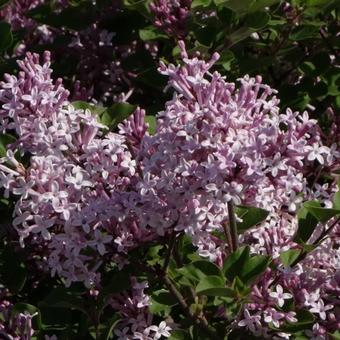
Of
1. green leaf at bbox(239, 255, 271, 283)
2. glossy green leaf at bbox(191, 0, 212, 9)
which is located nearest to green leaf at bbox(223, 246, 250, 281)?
green leaf at bbox(239, 255, 271, 283)

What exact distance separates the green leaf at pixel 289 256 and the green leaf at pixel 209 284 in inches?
7.1

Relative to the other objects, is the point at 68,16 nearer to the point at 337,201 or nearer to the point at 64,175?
the point at 64,175

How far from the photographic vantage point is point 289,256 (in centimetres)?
186

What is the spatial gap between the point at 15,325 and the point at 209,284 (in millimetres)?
618

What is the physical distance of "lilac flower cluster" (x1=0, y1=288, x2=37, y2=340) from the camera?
2051mm

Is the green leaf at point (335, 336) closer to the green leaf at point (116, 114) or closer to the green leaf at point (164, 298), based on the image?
the green leaf at point (164, 298)

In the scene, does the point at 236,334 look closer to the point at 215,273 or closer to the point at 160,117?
the point at 215,273

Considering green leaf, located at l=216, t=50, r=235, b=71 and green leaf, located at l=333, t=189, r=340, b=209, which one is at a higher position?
green leaf, located at l=216, t=50, r=235, b=71

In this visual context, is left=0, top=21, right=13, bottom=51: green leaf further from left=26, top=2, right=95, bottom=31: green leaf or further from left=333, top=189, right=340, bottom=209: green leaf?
left=333, top=189, right=340, bottom=209: green leaf

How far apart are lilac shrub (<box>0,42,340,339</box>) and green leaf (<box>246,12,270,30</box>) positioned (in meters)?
0.38

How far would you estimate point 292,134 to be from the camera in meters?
1.79

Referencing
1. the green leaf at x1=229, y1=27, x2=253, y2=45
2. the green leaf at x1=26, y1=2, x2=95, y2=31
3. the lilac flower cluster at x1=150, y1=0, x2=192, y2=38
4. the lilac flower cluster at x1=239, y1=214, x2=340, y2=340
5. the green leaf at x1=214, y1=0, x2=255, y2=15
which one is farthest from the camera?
the green leaf at x1=26, y1=2, x2=95, y2=31

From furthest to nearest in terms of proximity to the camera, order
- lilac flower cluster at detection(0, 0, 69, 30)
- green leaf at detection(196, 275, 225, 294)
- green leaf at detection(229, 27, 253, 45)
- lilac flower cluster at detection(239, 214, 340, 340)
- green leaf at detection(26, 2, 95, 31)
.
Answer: lilac flower cluster at detection(0, 0, 69, 30)
green leaf at detection(26, 2, 95, 31)
green leaf at detection(229, 27, 253, 45)
lilac flower cluster at detection(239, 214, 340, 340)
green leaf at detection(196, 275, 225, 294)

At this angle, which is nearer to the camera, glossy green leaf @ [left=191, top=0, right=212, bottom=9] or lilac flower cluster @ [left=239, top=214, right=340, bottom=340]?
lilac flower cluster @ [left=239, top=214, right=340, bottom=340]
